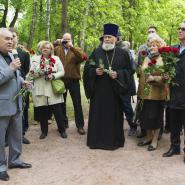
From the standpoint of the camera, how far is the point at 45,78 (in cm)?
835

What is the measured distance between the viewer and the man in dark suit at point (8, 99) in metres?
5.95

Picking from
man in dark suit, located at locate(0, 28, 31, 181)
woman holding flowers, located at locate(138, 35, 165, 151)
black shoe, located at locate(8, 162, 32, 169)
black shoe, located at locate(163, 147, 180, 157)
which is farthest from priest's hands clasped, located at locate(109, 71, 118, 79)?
black shoe, located at locate(8, 162, 32, 169)

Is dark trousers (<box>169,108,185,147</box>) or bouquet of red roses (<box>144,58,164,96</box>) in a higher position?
bouquet of red roses (<box>144,58,164,96</box>)

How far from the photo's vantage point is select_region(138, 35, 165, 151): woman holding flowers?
7.63 meters

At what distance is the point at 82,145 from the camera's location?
8.27 metres

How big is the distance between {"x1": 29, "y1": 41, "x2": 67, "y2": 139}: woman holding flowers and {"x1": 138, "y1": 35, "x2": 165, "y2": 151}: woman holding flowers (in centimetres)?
171

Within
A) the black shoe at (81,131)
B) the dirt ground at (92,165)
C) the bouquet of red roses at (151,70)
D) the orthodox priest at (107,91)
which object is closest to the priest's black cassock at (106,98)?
the orthodox priest at (107,91)

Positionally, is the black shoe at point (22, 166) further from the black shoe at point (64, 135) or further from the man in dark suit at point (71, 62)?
the man in dark suit at point (71, 62)

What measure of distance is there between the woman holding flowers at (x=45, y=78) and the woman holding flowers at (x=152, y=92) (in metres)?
1.71

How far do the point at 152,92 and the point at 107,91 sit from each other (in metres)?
0.89

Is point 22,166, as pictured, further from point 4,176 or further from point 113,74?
point 113,74

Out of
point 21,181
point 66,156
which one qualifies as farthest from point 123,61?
point 21,181

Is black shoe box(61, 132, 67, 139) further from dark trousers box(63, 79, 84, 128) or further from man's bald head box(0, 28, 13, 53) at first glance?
man's bald head box(0, 28, 13, 53)

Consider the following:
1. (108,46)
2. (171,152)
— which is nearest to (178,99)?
(171,152)
